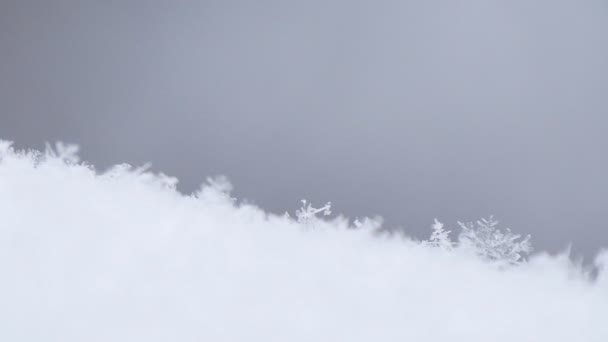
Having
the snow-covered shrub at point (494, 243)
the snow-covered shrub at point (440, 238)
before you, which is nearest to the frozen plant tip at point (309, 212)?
the snow-covered shrub at point (440, 238)

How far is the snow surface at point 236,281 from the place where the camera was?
8.52m

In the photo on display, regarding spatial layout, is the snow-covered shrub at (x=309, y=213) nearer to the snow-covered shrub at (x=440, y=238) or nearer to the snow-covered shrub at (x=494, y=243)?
the snow-covered shrub at (x=440, y=238)

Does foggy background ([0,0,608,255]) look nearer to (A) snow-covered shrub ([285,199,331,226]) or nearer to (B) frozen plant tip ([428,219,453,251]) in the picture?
(B) frozen plant tip ([428,219,453,251])

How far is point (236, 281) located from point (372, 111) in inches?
696

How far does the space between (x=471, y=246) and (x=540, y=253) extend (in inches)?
66.7

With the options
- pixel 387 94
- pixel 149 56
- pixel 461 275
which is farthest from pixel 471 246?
pixel 149 56

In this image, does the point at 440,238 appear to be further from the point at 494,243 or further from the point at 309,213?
the point at 309,213

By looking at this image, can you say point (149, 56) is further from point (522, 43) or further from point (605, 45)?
point (605, 45)

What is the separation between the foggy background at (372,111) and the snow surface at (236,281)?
2.03 m

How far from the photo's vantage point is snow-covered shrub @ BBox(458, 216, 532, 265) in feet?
36.2

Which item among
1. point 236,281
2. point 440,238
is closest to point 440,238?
point 440,238

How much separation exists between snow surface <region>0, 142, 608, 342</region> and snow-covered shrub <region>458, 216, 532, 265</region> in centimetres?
42

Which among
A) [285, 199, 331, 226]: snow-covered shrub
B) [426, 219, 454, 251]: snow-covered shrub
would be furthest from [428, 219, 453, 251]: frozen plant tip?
[285, 199, 331, 226]: snow-covered shrub

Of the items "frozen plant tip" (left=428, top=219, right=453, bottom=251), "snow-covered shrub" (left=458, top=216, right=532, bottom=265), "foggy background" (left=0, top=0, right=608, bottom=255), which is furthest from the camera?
"foggy background" (left=0, top=0, right=608, bottom=255)
